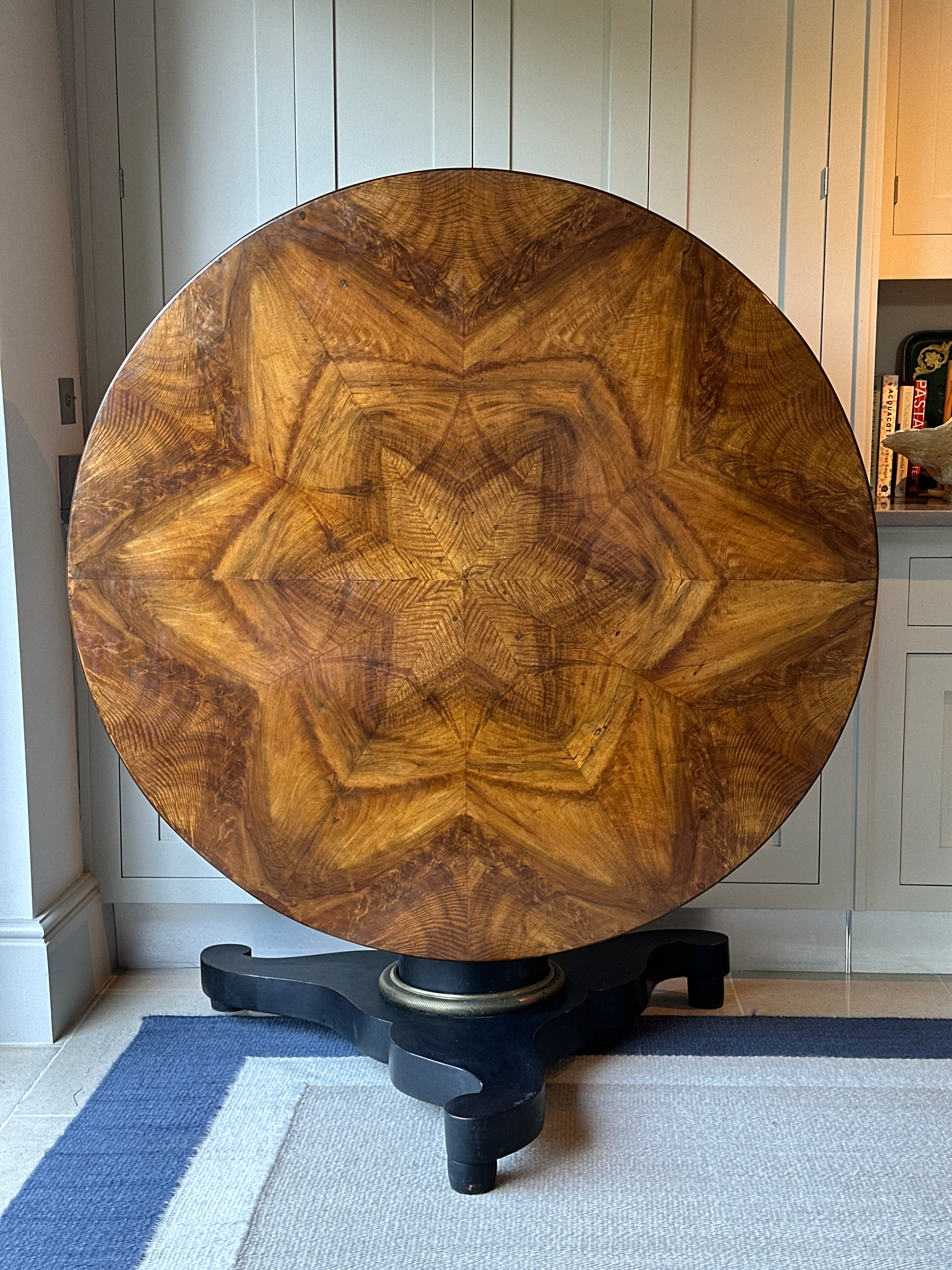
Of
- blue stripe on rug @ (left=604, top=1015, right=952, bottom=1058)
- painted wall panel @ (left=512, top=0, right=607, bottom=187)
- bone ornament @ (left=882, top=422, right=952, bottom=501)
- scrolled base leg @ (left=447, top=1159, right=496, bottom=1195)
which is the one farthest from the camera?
bone ornament @ (left=882, top=422, right=952, bottom=501)

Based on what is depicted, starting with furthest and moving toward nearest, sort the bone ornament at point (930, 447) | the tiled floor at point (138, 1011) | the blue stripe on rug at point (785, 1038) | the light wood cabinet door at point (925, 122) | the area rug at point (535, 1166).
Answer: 1. the light wood cabinet door at point (925, 122)
2. the bone ornament at point (930, 447)
3. the blue stripe on rug at point (785, 1038)
4. the tiled floor at point (138, 1011)
5. the area rug at point (535, 1166)

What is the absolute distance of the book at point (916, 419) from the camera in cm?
256

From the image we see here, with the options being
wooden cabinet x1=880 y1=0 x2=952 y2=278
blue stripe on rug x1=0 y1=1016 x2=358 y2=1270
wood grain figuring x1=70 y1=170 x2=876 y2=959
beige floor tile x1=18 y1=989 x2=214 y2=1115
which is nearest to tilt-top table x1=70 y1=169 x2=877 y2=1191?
wood grain figuring x1=70 y1=170 x2=876 y2=959

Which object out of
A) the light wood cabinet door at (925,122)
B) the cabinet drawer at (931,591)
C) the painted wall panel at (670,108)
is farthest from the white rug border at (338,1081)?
the light wood cabinet door at (925,122)

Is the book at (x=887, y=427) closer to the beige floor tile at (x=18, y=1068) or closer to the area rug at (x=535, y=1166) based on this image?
the area rug at (x=535, y=1166)

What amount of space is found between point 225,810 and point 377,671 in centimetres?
29

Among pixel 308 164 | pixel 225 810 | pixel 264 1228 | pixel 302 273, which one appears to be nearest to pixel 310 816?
pixel 225 810

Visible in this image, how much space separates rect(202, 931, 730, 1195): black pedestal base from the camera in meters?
1.54

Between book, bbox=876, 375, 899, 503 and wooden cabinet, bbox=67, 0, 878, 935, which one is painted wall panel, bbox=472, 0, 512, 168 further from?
book, bbox=876, 375, 899, 503

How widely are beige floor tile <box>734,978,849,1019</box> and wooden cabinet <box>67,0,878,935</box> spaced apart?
1.07 metres

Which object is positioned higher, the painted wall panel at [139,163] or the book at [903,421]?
the painted wall panel at [139,163]

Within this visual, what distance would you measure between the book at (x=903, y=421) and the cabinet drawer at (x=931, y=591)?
0.40 meters

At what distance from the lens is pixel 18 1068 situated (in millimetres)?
1909

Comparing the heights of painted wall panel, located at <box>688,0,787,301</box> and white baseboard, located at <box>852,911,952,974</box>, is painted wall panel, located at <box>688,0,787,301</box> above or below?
above
